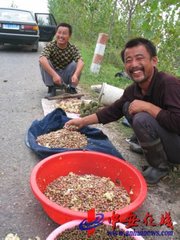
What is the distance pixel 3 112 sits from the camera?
4598 mm

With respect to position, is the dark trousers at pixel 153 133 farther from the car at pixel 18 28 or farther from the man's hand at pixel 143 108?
the car at pixel 18 28

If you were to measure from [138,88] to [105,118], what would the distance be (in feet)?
1.52

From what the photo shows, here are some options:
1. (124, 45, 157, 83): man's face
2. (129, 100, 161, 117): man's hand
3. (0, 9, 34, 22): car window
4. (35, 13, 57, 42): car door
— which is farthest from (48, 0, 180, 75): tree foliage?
(0, 9, 34, 22): car window

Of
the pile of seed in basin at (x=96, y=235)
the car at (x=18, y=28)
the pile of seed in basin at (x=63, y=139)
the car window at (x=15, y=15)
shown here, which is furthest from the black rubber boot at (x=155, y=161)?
the car window at (x=15, y=15)

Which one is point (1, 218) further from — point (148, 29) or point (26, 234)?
point (148, 29)

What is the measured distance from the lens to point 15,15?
10750 millimetres

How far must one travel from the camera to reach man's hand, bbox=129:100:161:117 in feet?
9.04

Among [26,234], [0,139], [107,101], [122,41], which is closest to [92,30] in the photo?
[122,41]

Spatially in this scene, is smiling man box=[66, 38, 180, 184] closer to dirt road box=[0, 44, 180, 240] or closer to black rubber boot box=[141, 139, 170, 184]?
black rubber boot box=[141, 139, 170, 184]

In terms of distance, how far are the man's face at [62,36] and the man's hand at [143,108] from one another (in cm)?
241

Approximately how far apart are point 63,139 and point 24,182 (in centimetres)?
69

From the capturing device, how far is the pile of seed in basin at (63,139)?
130 inches

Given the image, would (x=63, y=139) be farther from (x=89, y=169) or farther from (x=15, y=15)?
(x=15, y=15)

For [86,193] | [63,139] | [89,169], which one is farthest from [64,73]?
[86,193]
